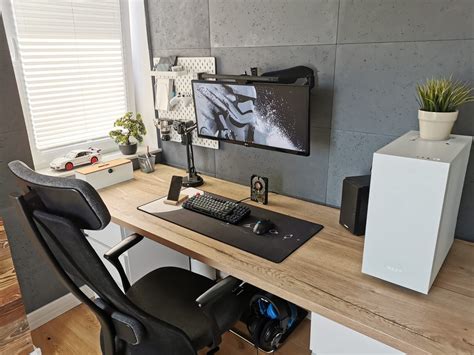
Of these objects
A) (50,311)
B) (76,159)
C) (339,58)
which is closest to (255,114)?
(339,58)

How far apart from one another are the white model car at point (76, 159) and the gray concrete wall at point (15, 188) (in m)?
0.15

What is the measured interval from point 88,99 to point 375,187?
1.86 meters

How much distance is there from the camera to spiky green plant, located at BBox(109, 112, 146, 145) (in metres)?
2.20

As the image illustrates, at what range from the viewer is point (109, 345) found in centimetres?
118

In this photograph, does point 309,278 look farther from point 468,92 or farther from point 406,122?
point 468,92

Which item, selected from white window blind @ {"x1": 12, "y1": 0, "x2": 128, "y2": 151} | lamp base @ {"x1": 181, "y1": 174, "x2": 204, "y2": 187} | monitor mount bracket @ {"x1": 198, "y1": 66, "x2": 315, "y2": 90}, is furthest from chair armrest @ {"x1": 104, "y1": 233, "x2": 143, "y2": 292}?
white window blind @ {"x1": 12, "y1": 0, "x2": 128, "y2": 151}

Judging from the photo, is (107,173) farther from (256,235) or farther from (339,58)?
(339,58)

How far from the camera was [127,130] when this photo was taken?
2.25m

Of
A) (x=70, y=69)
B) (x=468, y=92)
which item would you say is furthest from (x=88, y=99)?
(x=468, y=92)

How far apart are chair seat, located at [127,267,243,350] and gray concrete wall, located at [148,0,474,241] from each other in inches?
26.5

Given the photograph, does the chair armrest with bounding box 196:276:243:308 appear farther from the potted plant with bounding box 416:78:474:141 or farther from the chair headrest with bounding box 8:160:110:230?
the potted plant with bounding box 416:78:474:141

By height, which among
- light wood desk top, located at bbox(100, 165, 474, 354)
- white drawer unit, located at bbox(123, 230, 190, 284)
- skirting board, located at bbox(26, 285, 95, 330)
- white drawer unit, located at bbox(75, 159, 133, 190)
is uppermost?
white drawer unit, located at bbox(75, 159, 133, 190)

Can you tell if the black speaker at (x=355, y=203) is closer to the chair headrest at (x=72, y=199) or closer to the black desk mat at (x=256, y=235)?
the black desk mat at (x=256, y=235)

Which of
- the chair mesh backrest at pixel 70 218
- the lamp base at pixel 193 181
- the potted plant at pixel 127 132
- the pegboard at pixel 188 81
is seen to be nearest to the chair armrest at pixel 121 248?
the chair mesh backrest at pixel 70 218
